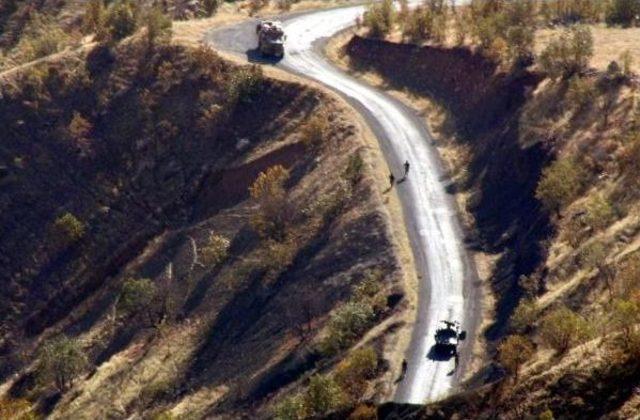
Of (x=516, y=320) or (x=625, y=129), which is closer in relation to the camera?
(x=516, y=320)

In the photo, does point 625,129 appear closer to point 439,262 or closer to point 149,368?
point 439,262

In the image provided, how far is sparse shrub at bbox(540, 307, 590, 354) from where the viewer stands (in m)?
36.8

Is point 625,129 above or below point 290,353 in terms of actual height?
above

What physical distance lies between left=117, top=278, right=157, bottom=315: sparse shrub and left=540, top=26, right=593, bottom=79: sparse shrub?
32928mm

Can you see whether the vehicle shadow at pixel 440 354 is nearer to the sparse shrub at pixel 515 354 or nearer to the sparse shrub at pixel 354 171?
the sparse shrub at pixel 515 354

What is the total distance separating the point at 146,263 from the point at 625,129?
115 ft

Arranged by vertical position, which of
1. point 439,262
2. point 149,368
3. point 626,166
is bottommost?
point 149,368

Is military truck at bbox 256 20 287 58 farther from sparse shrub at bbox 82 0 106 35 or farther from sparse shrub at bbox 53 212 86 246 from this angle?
sparse shrub at bbox 53 212 86 246

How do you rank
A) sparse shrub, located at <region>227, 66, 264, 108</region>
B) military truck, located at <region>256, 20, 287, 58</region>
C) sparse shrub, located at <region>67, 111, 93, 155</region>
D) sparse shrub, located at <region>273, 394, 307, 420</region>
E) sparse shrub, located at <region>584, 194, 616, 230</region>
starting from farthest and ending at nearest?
military truck, located at <region>256, 20, 287, 58</region>, sparse shrub, located at <region>67, 111, 93, 155</region>, sparse shrub, located at <region>227, 66, 264, 108</region>, sparse shrub, located at <region>584, 194, 616, 230</region>, sparse shrub, located at <region>273, 394, 307, 420</region>

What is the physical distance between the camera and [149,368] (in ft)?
177

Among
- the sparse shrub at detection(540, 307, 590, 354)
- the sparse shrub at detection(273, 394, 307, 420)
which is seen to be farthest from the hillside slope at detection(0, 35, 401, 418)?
the sparse shrub at detection(540, 307, 590, 354)

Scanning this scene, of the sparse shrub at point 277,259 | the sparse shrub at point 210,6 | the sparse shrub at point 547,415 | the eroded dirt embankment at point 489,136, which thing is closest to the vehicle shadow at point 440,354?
the eroded dirt embankment at point 489,136

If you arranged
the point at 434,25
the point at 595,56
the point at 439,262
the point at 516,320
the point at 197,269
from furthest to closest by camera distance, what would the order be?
the point at 434,25
the point at 595,56
the point at 197,269
the point at 439,262
the point at 516,320

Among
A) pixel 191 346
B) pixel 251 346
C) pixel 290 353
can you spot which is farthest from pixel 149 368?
pixel 290 353
